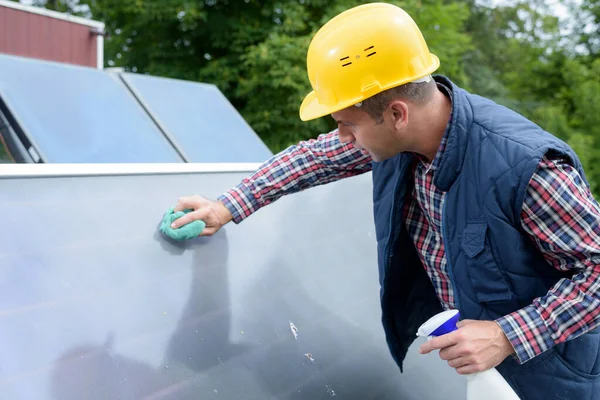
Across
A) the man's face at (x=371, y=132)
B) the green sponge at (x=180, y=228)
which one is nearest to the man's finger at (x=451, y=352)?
the man's face at (x=371, y=132)

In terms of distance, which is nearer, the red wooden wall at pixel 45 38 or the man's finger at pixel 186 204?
the man's finger at pixel 186 204

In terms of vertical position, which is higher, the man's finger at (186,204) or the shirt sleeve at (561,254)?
the shirt sleeve at (561,254)

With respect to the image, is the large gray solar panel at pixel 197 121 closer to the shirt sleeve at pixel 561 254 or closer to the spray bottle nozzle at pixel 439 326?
the spray bottle nozzle at pixel 439 326

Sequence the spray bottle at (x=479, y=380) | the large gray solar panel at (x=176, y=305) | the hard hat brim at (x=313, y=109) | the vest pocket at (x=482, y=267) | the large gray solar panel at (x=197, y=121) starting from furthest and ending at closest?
1. the large gray solar panel at (x=197, y=121)
2. the hard hat brim at (x=313, y=109)
3. the vest pocket at (x=482, y=267)
4. the spray bottle at (x=479, y=380)
5. the large gray solar panel at (x=176, y=305)

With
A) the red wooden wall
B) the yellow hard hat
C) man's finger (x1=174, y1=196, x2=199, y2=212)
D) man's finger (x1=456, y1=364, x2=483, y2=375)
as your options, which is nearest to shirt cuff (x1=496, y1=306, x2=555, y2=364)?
man's finger (x1=456, y1=364, x2=483, y2=375)

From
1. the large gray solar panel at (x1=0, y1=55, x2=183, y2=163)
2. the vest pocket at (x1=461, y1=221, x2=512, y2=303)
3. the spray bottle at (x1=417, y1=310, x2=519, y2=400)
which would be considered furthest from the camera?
the large gray solar panel at (x1=0, y1=55, x2=183, y2=163)

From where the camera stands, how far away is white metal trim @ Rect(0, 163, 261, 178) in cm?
178

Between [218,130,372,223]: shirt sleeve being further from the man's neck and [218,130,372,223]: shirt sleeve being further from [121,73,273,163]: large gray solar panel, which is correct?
[121,73,273,163]: large gray solar panel

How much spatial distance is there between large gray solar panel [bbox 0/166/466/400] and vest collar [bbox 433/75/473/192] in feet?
2.29

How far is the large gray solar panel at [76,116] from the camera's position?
327 cm

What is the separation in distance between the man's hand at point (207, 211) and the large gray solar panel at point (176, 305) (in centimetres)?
6

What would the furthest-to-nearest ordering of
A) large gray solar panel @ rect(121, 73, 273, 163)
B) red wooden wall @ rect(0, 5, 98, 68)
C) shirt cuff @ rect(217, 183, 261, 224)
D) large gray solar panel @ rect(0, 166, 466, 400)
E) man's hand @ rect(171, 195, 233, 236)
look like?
1. red wooden wall @ rect(0, 5, 98, 68)
2. large gray solar panel @ rect(121, 73, 273, 163)
3. shirt cuff @ rect(217, 183, 261, 224)
4. man's hand @ rect(171, 195, 233, 236)
5. large gray solar panel @ rect(0, 166, 466, 400)

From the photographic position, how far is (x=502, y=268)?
5.74 ft

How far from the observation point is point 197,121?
429cm
